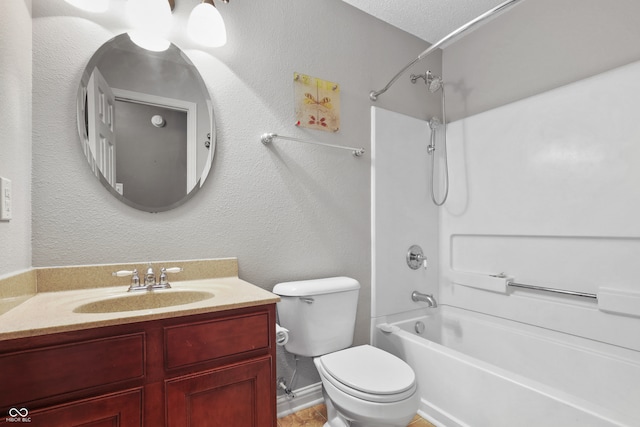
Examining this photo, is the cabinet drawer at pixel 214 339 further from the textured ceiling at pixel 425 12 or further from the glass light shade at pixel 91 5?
→ the textured ceiling at pixel 425 12

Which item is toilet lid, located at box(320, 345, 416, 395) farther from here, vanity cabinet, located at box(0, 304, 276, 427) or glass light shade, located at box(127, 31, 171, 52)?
glass light shade, located at box(127, 31, 171, 52)

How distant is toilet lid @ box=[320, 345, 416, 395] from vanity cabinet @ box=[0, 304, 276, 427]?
0.35m

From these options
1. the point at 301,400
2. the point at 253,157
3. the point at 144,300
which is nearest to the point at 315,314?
the point at 301,400

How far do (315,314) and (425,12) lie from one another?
6.74ft

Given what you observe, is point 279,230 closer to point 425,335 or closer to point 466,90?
point 425,335

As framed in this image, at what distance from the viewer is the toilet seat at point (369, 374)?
1.22 m

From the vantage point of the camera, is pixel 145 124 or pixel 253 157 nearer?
pixel 145 124

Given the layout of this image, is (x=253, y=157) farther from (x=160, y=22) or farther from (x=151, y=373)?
(x=151, y=373)

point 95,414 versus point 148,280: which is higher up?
point 148,280

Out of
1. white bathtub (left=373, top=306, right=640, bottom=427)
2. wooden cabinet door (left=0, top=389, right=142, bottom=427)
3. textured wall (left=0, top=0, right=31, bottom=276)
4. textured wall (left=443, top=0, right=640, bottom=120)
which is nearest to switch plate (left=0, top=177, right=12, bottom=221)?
textured wall (left=0, top=0, right=31, bottom=276)

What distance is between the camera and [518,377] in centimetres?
136

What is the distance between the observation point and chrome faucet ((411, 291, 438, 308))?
199 cm

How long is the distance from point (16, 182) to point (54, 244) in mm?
277

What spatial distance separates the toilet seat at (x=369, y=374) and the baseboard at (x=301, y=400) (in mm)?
403
